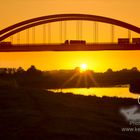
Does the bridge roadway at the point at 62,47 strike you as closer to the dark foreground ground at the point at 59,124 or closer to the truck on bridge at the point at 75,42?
the truck on bridge at the point at 75,42


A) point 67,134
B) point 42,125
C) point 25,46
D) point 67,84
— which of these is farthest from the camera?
point 67,84

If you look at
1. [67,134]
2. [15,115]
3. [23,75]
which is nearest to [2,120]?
[15,115]

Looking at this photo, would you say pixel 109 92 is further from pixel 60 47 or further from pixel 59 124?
pixel 59 124

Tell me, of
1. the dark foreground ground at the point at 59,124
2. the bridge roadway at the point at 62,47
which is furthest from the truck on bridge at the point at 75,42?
the dark foreground ground at the point at 59,124

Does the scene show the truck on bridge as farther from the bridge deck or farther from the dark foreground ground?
the dark foreground ground

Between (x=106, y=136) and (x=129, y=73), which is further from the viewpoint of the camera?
(x=129, y=73)

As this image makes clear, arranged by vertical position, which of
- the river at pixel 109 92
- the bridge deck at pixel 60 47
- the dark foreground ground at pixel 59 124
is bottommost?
the dark foreground ground at pixel 59 124

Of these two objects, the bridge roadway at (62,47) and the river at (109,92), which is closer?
the river at (109,92)

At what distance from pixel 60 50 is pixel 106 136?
89.1 ft

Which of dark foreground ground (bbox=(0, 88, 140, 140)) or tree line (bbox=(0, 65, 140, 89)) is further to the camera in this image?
tree line (bbox=(0, 65, 140, 89))

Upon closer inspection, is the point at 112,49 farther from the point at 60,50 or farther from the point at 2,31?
the point at 2,31

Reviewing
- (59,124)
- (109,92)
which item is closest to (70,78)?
(109,92)

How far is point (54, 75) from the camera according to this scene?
2997 inches

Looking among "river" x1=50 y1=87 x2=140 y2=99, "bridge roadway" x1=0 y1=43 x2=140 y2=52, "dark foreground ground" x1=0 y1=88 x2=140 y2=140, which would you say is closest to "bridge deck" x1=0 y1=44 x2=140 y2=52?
"bridge roadway" x1=0 y1=43 x2=140 y2=52
